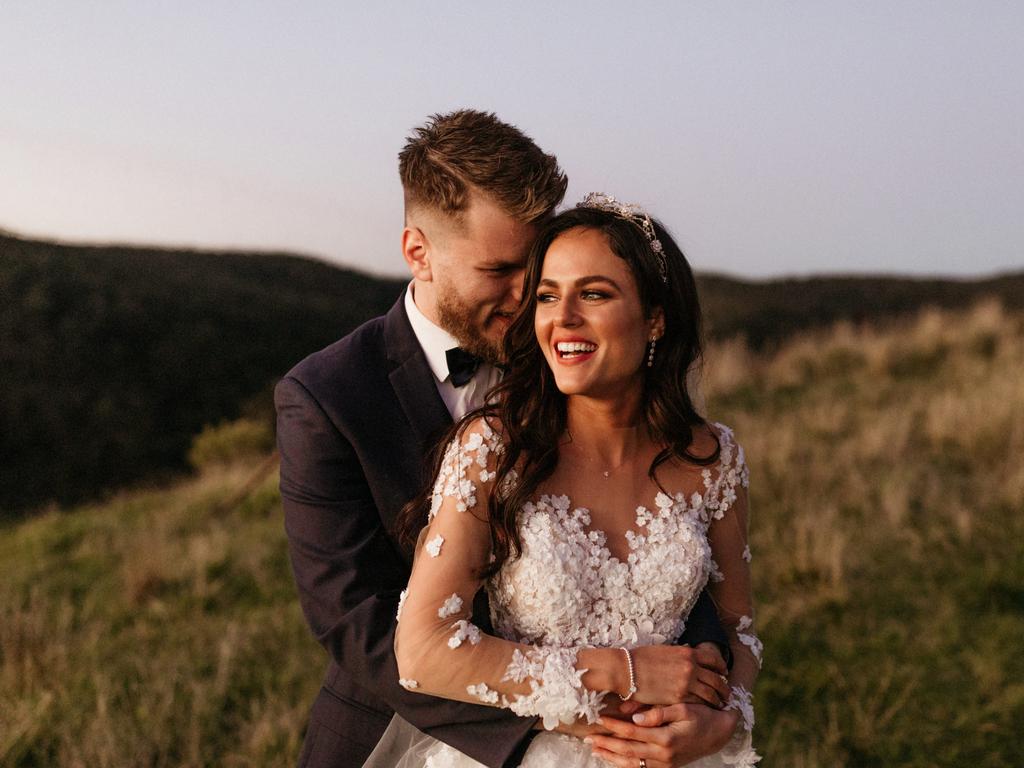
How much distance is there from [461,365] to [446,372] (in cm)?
6

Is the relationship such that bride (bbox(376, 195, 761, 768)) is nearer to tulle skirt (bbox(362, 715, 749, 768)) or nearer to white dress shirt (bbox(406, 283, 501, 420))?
tulle skirt (bbox(362, 715, 749, 768))

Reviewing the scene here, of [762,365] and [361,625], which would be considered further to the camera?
[762,365]

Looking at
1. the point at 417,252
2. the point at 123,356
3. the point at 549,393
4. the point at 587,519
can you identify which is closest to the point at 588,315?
the point at 549,393

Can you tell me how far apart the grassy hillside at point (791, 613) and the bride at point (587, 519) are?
2418 millimetres

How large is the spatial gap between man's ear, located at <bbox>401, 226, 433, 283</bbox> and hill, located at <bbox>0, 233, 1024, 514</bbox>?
18.2 metres

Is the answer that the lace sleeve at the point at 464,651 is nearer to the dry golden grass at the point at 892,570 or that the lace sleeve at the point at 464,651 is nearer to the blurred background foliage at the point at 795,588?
the dry golden grass at the point at 892,570

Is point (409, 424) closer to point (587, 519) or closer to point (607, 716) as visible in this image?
point (587, 519)

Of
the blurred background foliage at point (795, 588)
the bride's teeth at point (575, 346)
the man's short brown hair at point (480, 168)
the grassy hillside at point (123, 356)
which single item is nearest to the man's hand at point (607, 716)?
the bride's teeth at point (575, 346)

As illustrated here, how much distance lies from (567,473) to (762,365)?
38.3ft

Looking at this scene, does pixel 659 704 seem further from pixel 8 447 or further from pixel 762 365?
pixel 8 447

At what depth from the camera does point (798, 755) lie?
4.42 m

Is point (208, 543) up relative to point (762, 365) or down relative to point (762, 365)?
down

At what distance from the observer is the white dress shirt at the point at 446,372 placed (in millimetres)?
2795

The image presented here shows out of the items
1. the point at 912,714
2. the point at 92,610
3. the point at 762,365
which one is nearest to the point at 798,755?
the point at 912,714
